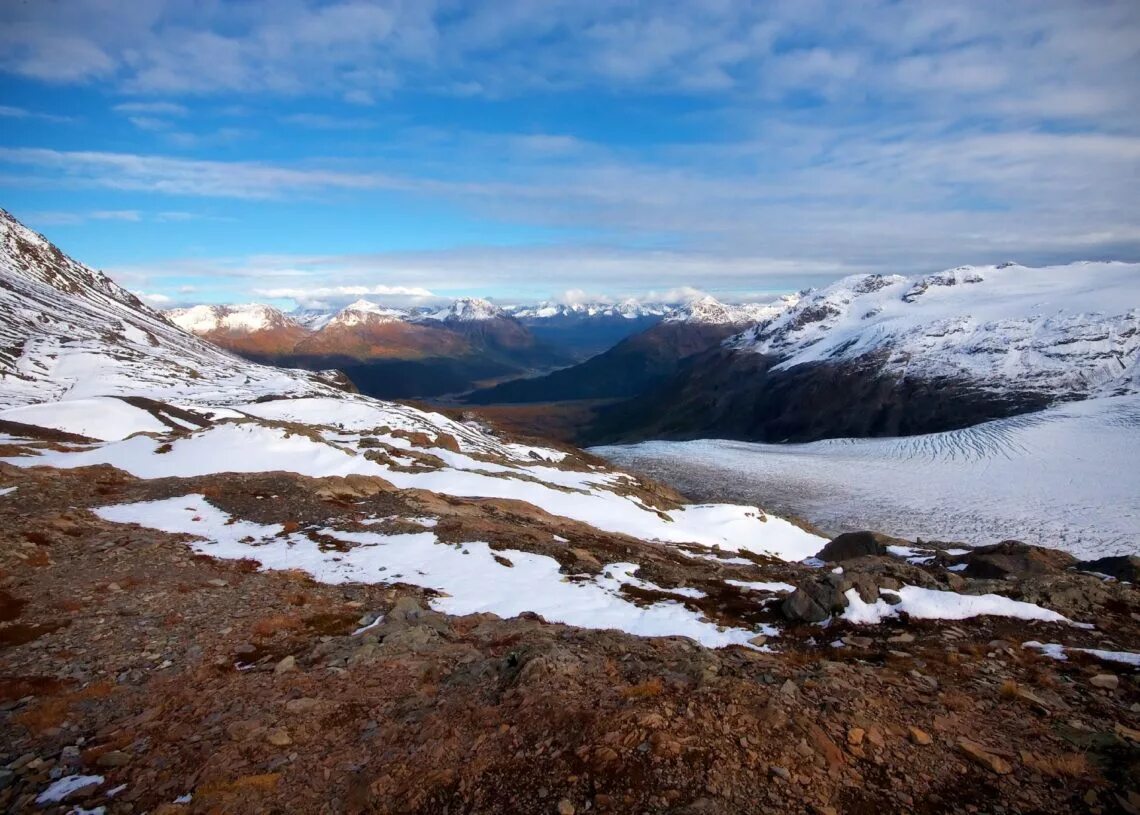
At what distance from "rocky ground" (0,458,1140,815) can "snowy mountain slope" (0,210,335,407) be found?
8790 cm

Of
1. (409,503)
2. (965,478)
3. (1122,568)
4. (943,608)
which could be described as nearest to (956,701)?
(943,608)

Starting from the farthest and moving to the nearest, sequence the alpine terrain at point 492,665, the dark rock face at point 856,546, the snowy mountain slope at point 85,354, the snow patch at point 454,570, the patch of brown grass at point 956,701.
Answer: the snowy mountain slope at point 85,354, the dark rock face at point 856,546, the snow patch at point 454,570, the patch of brown grass at point 956,701, the alpine terrain at point 492,665

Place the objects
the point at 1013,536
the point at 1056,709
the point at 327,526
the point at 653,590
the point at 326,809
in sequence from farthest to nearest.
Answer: the point at 1013,536, the point at 327,526, the point at 653,590, the point at 1056,709, the point at 326,809

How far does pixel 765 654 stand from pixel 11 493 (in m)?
27.6

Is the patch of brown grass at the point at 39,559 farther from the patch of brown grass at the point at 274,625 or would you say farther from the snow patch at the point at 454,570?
the patch of brown grass at the point at 274,625

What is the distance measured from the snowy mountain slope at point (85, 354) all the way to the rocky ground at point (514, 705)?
8790 cm

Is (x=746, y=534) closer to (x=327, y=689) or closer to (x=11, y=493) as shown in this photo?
(x=327, y=689)

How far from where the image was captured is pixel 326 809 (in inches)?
295

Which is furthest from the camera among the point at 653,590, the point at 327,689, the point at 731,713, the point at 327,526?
the point at 327,526

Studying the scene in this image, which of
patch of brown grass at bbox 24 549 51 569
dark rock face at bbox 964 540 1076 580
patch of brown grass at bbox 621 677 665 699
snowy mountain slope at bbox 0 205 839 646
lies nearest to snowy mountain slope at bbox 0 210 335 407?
snowy mountain slope at bbox 0 205 839 646

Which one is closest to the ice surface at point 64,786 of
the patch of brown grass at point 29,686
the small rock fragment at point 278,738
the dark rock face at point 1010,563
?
the small rock fragment at point 278,738

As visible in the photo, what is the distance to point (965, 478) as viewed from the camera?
76.5 m

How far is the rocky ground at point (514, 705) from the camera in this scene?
7613mm

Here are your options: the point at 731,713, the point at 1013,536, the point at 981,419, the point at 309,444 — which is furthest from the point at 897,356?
the point at 731,713
